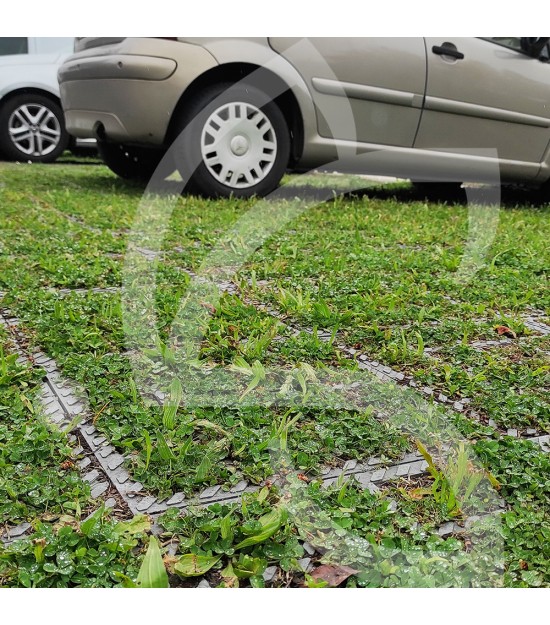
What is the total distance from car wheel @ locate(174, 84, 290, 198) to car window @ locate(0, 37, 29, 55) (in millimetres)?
5201

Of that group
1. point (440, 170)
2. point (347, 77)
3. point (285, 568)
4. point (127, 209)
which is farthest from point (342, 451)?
point (440, 170)

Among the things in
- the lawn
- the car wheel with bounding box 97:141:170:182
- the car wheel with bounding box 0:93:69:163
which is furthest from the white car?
the lawn

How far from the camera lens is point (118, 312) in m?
2.89

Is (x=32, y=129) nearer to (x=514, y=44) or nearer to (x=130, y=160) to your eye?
(x=130, y=160)

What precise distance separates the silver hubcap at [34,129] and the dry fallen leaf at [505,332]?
785 cm

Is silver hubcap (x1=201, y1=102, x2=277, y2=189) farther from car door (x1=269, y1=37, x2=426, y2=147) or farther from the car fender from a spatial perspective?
car door (x1=269, y1=37, x2=426, y2=147)

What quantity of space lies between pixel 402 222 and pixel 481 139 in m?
1.49

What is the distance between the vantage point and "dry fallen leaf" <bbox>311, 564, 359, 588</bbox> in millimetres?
1456

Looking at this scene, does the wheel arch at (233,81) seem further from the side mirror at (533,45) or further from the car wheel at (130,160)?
the side mirror at (533,45)

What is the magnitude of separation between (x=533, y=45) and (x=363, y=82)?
1.62 meters

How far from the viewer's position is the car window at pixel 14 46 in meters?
9.45

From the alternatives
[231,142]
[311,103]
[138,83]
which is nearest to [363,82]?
[311,103]

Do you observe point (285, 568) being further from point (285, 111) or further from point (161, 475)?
point (285, 111)

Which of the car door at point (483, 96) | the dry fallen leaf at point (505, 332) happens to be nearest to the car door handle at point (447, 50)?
the car door at point (483, 96)
